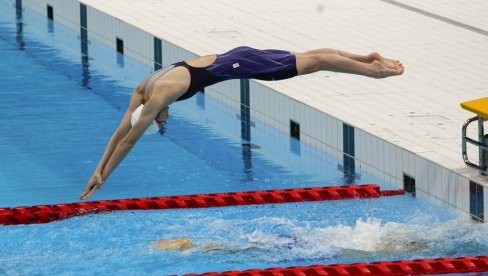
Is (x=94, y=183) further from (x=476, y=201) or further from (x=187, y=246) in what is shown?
(x=476, y=201)

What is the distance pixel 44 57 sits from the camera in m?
11.6

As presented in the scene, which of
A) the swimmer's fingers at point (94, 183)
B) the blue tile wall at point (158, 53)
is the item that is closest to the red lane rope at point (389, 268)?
the swimmer's fingers at point (94, 183)

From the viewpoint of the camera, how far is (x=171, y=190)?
27.0ft

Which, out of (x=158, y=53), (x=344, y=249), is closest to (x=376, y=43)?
(x=158, y=53)

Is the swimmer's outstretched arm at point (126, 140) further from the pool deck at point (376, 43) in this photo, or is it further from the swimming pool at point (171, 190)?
the pool deck at point (376, 43)

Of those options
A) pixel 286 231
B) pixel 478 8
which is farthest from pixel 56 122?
pixel 478 8

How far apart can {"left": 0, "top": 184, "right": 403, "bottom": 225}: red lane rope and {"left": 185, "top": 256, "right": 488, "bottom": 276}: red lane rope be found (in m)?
1.38

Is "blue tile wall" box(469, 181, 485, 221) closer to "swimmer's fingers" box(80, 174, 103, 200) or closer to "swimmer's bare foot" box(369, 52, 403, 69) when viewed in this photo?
"swimmer's bare foot" box(369, 52, 403, 69)

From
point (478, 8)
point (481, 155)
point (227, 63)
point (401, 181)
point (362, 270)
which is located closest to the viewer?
point (362, 270)

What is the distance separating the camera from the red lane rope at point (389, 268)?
6.43 meters

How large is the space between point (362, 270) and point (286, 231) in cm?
95

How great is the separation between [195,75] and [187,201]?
3.80 ft

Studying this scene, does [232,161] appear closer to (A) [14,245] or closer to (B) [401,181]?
(B) [401,181]

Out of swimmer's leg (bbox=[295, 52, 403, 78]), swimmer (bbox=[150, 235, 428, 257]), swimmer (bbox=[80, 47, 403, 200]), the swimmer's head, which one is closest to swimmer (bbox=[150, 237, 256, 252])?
swimmer (bbox=[150, 235, 428, 257])
